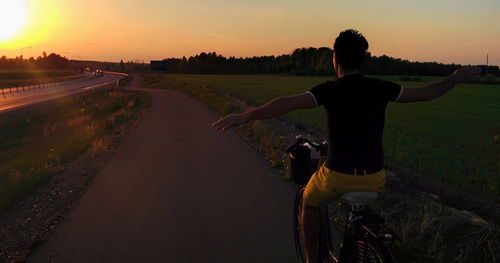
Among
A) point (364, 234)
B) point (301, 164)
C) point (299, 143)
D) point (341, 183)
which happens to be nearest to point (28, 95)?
point (299, 143)

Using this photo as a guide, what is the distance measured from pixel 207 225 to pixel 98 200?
2.17 metres

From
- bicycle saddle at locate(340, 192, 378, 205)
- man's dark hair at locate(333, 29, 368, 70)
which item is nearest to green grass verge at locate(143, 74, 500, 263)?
bicycle saddle at locate(340, 192, 378, 205)

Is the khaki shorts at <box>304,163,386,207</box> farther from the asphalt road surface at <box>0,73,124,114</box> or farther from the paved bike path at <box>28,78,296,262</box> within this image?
the asphalt road surface at <box>0,73,124,114</box>

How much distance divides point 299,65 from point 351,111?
14281cm

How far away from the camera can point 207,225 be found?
17.3ft

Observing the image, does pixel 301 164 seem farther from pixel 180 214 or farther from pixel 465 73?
pixel 180 214

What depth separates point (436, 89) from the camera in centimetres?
273

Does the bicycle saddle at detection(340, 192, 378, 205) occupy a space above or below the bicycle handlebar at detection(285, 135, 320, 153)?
below

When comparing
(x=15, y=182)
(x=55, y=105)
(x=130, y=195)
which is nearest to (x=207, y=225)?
(x=130, y=195)

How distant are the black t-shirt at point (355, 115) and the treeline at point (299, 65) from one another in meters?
92.8

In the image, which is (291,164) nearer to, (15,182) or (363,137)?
(363,137)

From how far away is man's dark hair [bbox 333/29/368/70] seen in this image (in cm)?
255

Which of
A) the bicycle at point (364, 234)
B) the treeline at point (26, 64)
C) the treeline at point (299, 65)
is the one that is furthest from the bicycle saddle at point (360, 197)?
the treeline at point (26, 64)

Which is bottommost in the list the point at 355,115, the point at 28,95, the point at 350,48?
the point at 28,95
